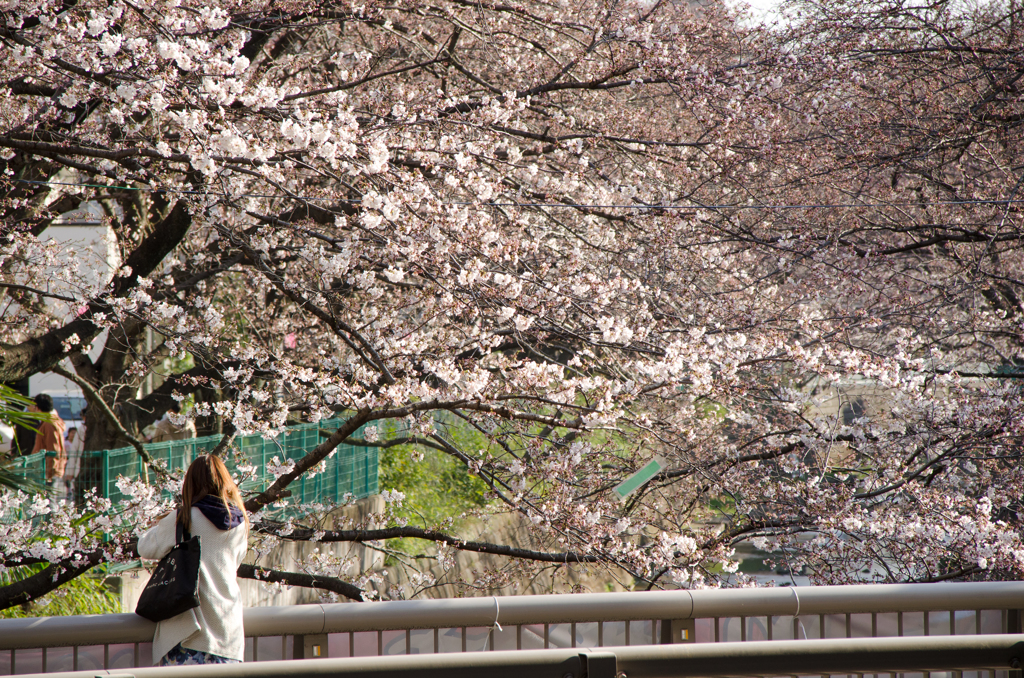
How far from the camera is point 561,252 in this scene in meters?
7.30

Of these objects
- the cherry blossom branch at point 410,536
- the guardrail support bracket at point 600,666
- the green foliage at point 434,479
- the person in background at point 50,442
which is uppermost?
the person in background at point 50,442

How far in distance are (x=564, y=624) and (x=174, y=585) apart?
156 cm

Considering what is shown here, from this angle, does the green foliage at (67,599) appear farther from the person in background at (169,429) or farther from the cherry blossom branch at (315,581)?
the person in background at (169,429)

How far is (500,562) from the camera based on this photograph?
544 inches

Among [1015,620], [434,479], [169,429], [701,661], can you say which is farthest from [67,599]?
[434,479]

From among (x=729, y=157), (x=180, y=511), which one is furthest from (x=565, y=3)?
(x=180, y=511)

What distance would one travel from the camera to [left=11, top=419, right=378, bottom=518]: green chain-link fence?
759 centimetres

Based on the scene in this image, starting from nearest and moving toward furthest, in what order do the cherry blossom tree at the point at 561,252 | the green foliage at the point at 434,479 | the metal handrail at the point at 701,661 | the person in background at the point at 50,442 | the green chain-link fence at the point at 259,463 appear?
the metal handrail at the point at 701,661 < the cherry blossom tree at the point at 561,252 < the green chain-link fence at the point at 259,463 < the person in background at the point at 50,442 < the green foliage at the point at 434,479

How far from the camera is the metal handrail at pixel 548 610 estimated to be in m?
3.04

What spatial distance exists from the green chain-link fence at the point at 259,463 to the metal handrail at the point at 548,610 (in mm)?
2055

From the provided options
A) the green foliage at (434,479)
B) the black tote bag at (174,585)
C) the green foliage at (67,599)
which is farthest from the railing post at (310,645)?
the green foliage at (434,479)

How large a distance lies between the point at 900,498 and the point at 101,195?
322 inches

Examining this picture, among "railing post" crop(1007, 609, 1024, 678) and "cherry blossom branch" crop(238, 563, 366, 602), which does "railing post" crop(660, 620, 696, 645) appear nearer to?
"railing post" crop(1007, 609, 1024, 678)

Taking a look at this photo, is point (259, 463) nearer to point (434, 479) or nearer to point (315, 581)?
point (315, 581)
